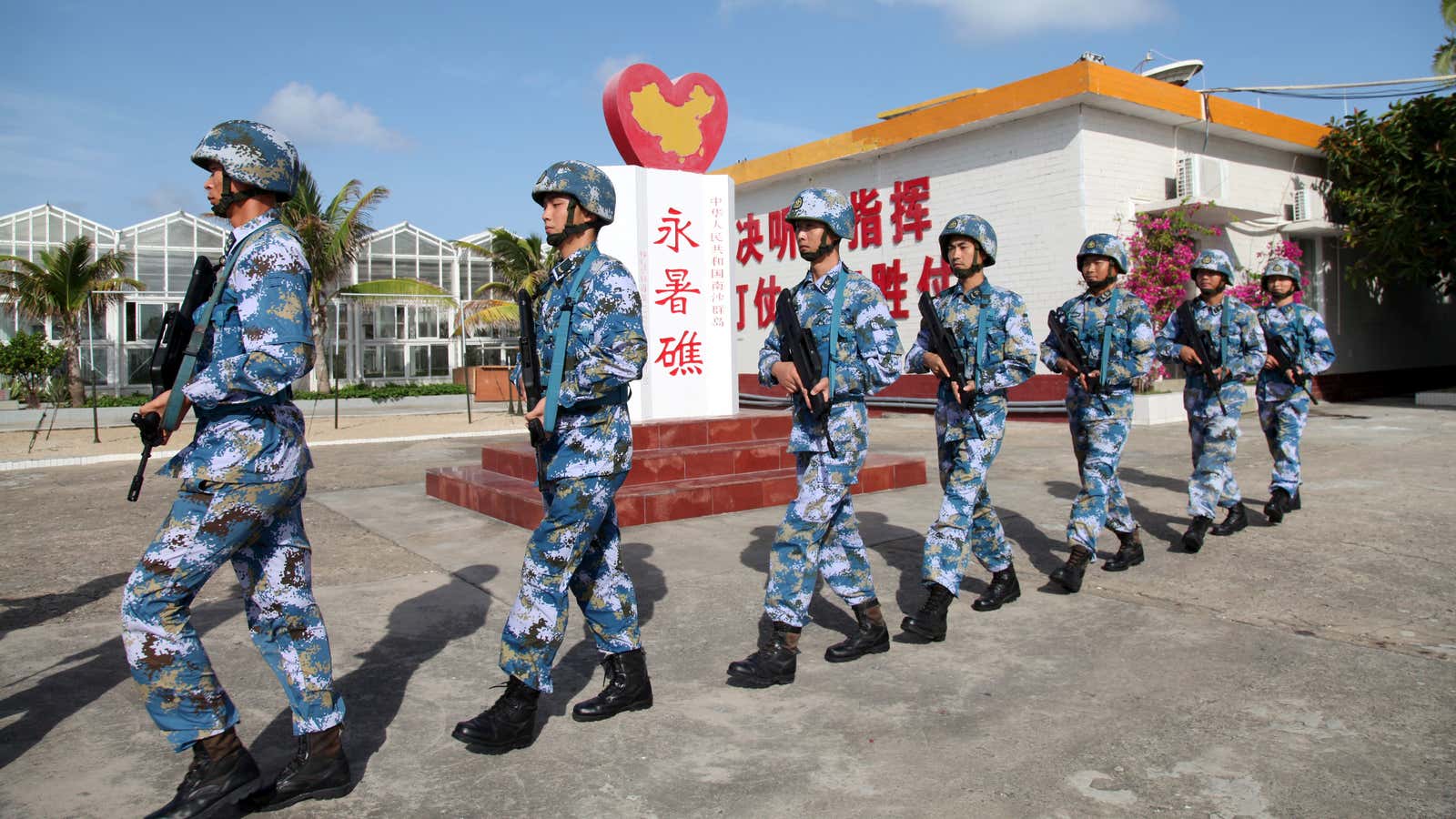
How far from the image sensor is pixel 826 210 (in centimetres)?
385

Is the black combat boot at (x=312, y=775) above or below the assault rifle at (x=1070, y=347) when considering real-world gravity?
below

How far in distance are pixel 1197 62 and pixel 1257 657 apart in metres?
14.7

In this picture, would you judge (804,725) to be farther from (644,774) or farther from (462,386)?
(462,386)

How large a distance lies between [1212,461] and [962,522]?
259 centimetres

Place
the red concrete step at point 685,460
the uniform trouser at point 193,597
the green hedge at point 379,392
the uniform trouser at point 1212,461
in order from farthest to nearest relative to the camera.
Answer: the green hedge at point 379,392 < the red concrete step at point 685,460 < the uniform trouser at point 1212,461 < the uniform trouser at point 193,597

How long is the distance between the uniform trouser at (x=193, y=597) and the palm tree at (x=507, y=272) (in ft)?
71.1

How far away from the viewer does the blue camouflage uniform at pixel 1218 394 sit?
5961mm

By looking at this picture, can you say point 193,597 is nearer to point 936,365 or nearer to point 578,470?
point 578,470

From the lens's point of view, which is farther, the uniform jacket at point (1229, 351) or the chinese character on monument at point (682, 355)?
the chinese character on monument at point (682, 355)

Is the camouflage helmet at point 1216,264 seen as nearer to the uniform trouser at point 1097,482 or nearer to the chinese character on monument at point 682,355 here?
the uniform trouser at point 1097,482

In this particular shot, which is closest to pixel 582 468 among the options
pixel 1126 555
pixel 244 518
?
pixel 244 518

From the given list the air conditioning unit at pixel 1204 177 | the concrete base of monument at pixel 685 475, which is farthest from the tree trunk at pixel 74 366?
the air conditioning unit at pixel 1204 177

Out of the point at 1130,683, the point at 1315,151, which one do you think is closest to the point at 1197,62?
the point at 1315,151

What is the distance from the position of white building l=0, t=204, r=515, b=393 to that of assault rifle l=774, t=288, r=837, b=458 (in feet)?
69.8
